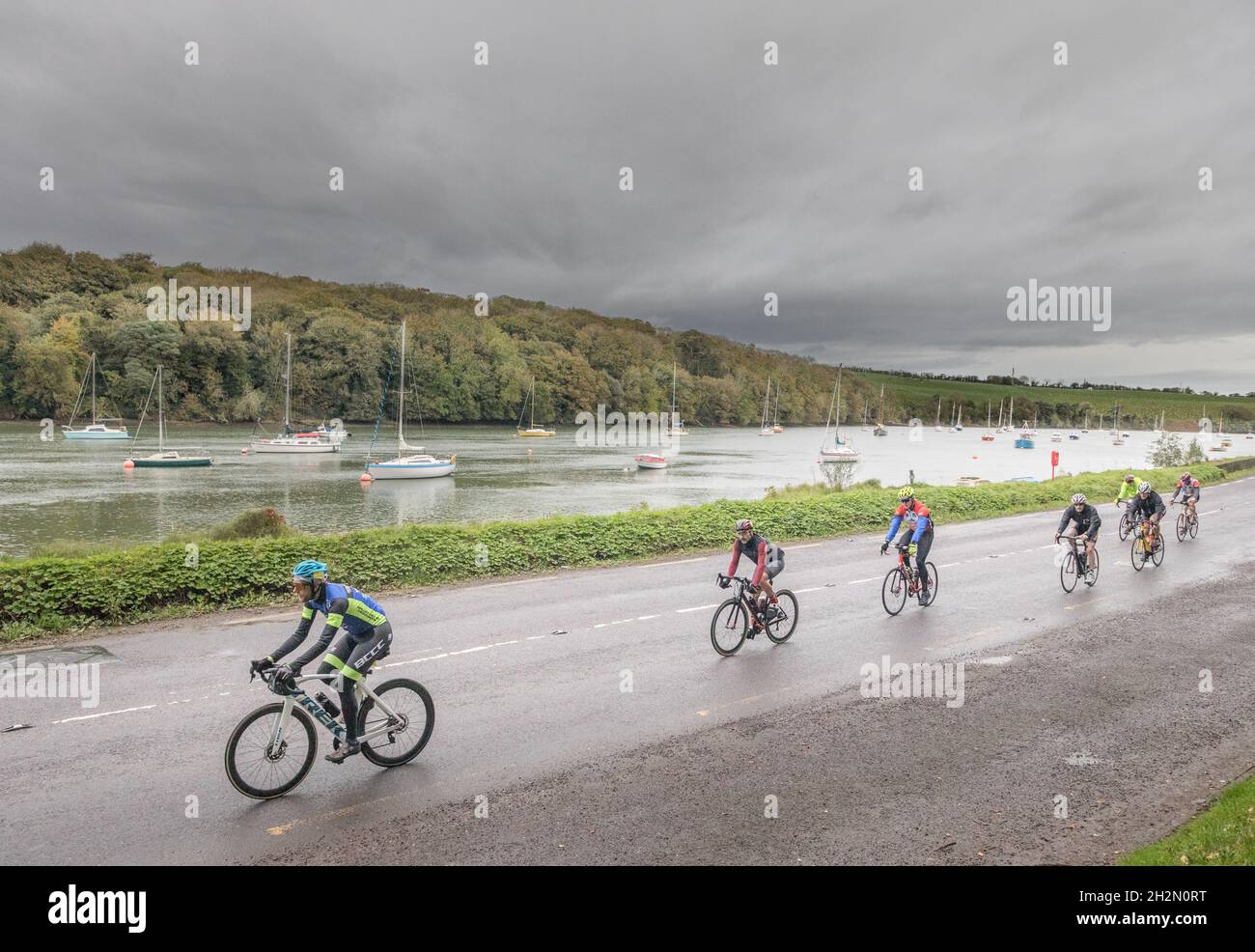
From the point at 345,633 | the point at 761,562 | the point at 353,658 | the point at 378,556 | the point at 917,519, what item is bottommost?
the point at 378,556

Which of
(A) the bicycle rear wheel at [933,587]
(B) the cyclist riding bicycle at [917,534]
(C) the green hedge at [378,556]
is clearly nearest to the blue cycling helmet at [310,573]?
(C) the green hedge at [378,556]

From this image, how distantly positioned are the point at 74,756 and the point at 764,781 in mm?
6758

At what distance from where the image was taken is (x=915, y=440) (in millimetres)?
184875

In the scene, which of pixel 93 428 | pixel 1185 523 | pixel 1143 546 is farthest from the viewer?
pixel 93 428

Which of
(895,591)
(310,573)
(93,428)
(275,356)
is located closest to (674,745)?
(310,573)

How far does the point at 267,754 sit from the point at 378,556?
9.52 metres

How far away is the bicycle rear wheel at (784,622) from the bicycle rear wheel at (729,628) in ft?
1.68

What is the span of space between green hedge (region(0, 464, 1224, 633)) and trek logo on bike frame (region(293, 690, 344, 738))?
7810 mm

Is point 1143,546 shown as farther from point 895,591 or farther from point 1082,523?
point 895,591

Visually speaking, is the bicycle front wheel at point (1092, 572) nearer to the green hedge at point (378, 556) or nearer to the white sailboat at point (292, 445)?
the green hedge at point (378, 556)

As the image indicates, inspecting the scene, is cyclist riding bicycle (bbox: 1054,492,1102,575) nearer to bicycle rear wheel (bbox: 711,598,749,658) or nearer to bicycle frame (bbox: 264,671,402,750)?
bicycle rear wheel (bbox: 711,598,749,658)

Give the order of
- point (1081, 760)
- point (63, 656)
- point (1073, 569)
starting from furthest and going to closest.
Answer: point (1073, 569)
point (63, 656)
point (1081, 760)

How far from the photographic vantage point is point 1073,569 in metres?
16.6
